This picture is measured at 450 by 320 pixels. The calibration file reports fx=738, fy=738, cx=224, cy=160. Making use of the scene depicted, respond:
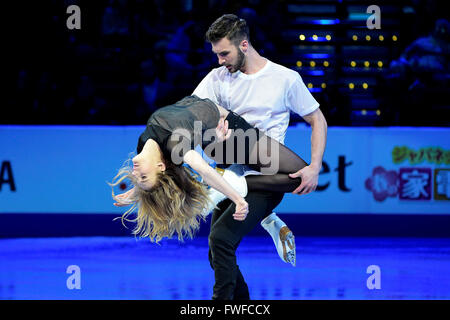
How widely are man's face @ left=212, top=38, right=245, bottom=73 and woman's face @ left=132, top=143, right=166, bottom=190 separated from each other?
751 millimetres

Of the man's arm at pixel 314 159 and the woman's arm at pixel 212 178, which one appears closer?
the woman's arm at pixel 212 178

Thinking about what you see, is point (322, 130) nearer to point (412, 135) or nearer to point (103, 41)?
point (412, 135)

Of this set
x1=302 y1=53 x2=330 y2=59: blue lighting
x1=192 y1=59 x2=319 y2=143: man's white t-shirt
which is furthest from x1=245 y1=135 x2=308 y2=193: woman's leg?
x1=302 y1=53 x2=330 y2=59: blue lighting

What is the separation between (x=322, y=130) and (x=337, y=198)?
3.31 metres

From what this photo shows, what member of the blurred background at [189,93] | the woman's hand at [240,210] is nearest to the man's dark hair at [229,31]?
the woman's hand at [240,210]

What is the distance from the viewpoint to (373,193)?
314 inches

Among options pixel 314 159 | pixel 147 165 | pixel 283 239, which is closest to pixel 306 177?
pixel 314 159

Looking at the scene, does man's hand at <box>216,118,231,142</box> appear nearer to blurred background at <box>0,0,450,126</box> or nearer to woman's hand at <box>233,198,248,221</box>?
woman's hand at <box>233,198,248,221</box>

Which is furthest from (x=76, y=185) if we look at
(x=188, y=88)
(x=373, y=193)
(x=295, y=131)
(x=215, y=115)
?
(x=215, y=115)

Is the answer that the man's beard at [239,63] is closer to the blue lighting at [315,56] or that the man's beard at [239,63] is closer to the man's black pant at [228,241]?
the man's black pant at [228,241]

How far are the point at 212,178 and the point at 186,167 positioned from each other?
0.47m

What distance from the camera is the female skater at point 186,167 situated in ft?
13.9

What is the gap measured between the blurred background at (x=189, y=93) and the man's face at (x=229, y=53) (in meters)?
2.08

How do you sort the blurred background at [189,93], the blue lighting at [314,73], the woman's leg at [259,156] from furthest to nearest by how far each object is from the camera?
the blue lighting at [314,73] → the blurred background at [189,93] → the woman's leg at [259,156]
